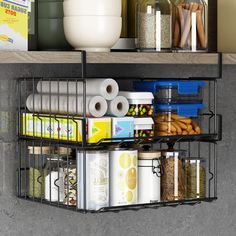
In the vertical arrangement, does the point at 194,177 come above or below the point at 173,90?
below

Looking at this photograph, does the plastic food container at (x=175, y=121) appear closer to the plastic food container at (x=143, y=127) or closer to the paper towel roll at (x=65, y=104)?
the plastic food container at (x=143, y=127)

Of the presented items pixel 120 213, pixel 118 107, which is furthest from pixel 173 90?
pixel 120 213

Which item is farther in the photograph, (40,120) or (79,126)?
(40,120)

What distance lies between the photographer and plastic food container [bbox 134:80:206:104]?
180 cm

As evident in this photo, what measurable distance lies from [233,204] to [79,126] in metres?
0.83

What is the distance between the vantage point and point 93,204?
1677mm

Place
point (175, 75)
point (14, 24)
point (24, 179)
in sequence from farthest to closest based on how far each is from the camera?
point (175, 75) < point (24, 179) < point (14, 24)

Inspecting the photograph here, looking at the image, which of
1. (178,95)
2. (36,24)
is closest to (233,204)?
(178,95)

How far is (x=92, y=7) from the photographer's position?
167 centimetres

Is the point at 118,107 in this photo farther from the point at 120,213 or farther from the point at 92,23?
the point at 120,213

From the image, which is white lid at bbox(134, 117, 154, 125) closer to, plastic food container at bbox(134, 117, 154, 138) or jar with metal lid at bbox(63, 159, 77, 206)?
plastic food container at bbox(134, 117, 154, 138)

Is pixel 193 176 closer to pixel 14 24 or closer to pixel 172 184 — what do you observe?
pixel 172 184

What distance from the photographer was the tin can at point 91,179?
1668 millimetres

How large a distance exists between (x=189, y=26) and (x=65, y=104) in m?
0.36
